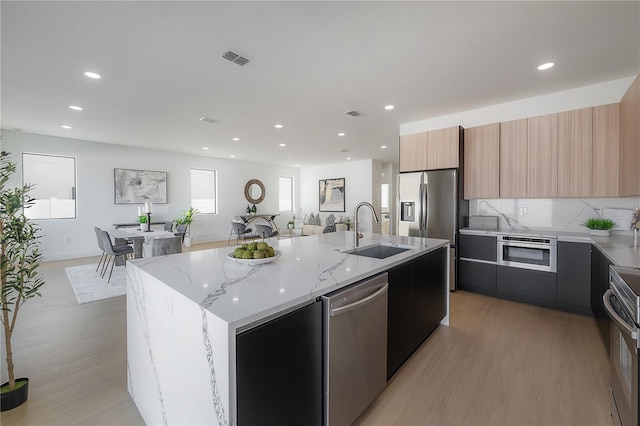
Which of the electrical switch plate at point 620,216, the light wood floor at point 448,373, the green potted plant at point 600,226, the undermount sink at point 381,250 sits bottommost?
the light wood floor at point 448,373

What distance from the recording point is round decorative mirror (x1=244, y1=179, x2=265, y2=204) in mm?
A: 9227

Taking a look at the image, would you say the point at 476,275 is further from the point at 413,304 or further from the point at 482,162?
the point at 413,304

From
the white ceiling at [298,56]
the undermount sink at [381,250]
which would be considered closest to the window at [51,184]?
the white ceiling at [298,56]

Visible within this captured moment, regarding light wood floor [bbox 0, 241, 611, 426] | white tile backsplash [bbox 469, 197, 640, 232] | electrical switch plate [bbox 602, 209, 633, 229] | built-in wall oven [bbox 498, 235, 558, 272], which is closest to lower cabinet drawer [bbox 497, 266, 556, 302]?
built-in wall oven [bbox 498, 235, 558, 272]

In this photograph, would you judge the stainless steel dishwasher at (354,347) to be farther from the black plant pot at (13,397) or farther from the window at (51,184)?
the window at (51,184)

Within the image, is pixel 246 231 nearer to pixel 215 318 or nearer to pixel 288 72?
pixel 288 72

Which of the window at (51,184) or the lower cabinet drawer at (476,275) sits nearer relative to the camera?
the lower cabinet drawer at (476,275)

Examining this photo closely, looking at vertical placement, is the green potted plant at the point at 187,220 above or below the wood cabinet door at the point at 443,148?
below

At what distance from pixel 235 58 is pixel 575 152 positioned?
13.4 ft

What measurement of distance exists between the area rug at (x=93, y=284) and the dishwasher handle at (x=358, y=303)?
12.4 ft

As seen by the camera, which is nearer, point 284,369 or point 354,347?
point 284,369

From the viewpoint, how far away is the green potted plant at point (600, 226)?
300 centimetres

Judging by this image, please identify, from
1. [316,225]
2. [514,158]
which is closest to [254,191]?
[316,225]

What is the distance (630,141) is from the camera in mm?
2529
